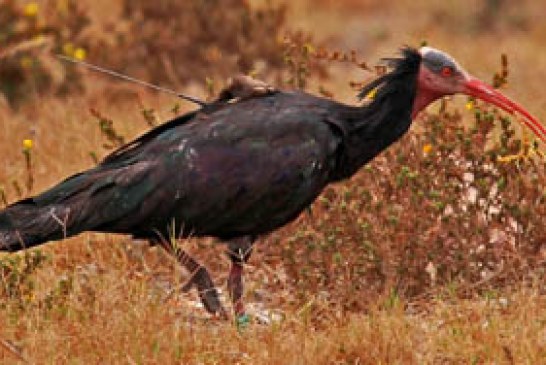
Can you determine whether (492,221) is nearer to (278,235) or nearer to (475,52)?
(278,235)

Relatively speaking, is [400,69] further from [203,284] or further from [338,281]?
[203,284]

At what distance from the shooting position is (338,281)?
676 centimetres

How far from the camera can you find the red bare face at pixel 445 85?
21.6 feet

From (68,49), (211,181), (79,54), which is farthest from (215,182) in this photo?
(68,49)

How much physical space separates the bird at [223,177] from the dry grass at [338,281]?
223mm

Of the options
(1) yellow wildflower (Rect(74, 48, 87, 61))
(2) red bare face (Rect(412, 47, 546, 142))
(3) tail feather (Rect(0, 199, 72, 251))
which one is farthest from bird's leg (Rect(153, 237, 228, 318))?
(1) yellow wildflower (Rect(74, 48, 87, 61))

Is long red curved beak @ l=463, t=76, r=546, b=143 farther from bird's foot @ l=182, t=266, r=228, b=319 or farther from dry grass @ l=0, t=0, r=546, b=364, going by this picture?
bird's foot @ l=182, t=266, r=228, b=319

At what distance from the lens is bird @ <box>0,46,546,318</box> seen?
6.11 meters

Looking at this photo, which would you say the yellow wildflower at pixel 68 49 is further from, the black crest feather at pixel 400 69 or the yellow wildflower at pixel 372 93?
the black crest feather at pixel 400 69

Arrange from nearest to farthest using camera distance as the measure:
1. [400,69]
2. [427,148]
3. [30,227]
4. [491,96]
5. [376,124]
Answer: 1. [30,227]
2. [376,124]
3. [400,69]
4. [491,96]
5. [427,148]

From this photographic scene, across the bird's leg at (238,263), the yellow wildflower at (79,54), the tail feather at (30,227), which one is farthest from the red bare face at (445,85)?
the yellow wildflower at (79,54)

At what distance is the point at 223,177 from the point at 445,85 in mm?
1144

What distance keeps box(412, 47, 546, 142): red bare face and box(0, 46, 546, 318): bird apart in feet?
0.43

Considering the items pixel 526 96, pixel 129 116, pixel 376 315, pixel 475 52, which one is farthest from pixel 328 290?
pixel 475 52
